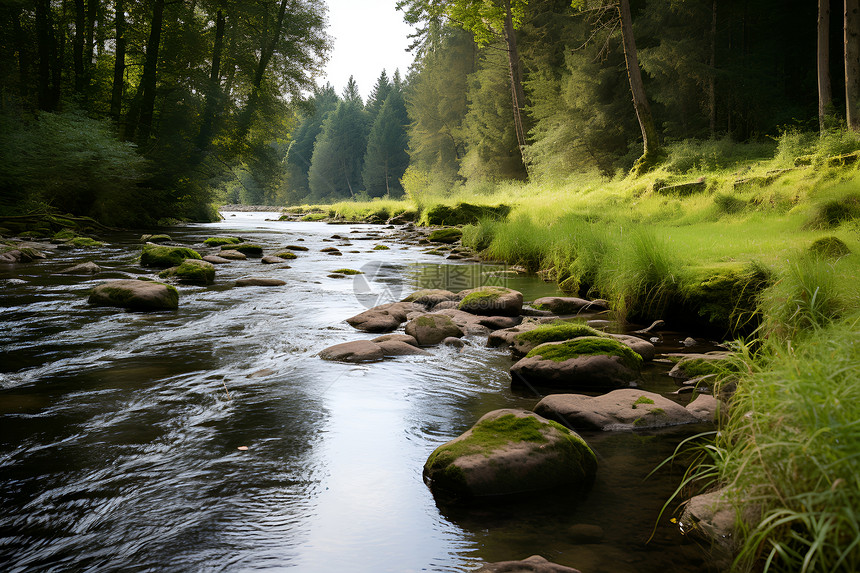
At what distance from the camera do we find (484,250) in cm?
1345

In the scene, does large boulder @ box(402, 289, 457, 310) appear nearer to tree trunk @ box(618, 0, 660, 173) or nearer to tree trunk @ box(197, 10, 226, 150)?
tree trunk @ box(618, 0, 660, 173)

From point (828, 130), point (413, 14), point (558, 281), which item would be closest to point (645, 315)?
point (558, 281)

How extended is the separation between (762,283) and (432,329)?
3515mm

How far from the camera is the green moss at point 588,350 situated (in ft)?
14.9

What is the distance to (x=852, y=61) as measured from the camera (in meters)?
12.4

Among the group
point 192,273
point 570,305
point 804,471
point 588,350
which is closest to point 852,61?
point 570,305

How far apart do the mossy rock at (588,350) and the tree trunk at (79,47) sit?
65.6 ft

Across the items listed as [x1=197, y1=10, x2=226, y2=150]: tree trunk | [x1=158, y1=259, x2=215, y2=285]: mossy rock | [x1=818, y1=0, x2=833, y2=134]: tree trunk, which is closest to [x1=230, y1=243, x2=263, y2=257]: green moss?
[x1=158, y1=259, x2=215, y2=285]: mossy rock

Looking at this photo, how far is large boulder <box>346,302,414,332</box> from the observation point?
6.48m

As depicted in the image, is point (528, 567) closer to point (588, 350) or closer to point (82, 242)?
point (588, 350)

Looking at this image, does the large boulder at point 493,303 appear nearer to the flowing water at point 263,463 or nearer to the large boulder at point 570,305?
the large boulder at point 570,305

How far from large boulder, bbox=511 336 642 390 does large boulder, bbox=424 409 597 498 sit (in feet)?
4.53

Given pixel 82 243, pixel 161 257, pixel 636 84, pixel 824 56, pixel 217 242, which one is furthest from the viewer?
pixel 636 84

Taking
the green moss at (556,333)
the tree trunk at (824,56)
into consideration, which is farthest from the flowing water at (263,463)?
the tree trunk at (824,56)
